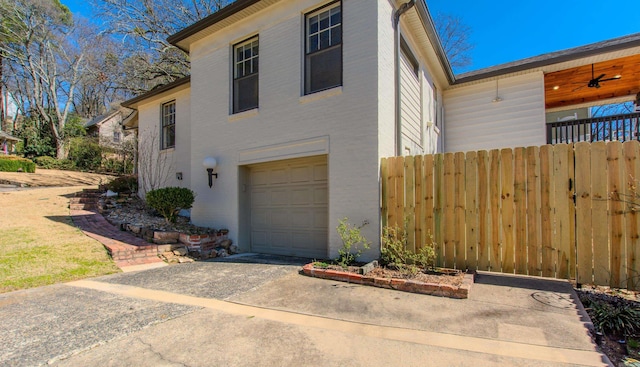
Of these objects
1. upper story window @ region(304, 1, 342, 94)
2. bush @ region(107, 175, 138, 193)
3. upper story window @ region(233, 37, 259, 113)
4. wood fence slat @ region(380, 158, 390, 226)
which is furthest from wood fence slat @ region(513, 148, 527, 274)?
bush @ region(107, 175, 138, 193)

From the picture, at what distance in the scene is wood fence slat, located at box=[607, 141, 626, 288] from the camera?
3.79m

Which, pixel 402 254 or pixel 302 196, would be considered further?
pixel 302 196

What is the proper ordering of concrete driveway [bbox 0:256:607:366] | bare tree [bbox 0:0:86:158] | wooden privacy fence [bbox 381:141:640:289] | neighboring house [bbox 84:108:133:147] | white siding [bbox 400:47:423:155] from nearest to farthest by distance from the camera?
concrete driveway [bbox 0:256:607:366], wooden privacy fence [bbox 381:141:640:289], white siding [bbox 400:47:423:155], bare tree [bbox 0:0:86:158], neighboring house [bbox 84:108:133:147]

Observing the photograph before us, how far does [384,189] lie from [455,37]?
18.0m

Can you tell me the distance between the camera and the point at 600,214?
12.8ft

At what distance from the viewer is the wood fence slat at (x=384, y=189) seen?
5.32 m

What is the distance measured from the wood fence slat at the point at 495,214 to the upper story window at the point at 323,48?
310 centimetres

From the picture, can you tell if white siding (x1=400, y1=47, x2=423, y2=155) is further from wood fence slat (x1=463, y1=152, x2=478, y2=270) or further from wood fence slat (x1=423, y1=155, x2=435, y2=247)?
wood fence slat (x1=463, y1=152, x2=478, y2=270)

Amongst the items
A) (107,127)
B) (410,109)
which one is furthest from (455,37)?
(107,127)

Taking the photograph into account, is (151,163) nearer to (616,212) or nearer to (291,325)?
(291,325)

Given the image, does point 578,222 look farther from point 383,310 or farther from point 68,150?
point 68,150

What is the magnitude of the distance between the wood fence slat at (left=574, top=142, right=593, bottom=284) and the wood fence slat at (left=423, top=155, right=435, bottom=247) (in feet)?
5.89

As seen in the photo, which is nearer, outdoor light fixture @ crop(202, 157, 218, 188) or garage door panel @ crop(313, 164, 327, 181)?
garage door panel @ crop(313, 164, 327, 181)

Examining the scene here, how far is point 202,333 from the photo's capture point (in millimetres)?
2922
